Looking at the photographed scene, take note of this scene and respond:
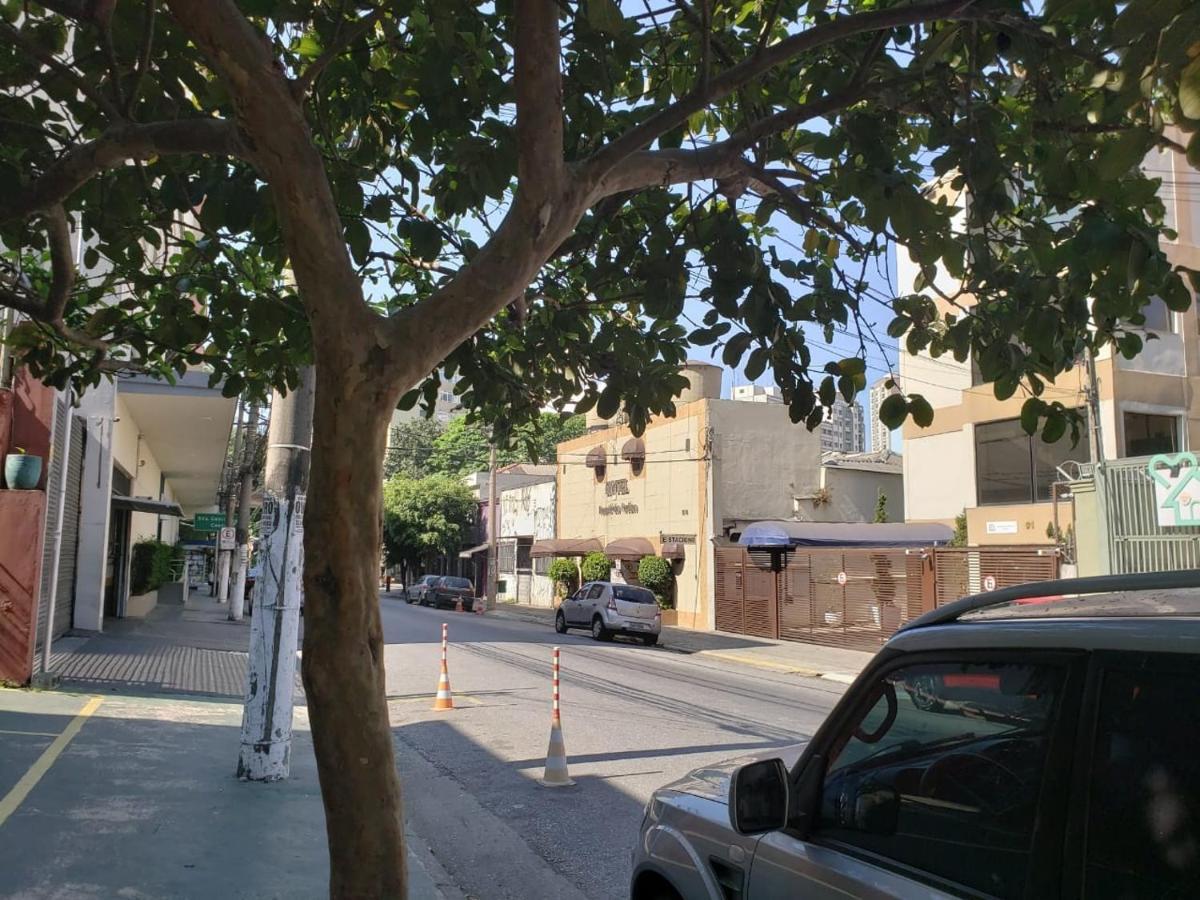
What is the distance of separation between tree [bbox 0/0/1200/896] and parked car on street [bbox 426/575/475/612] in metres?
34.5

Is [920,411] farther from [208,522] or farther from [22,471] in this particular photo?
[208,522]

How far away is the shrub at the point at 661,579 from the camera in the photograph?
103 ft

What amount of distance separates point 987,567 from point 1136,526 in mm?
3961

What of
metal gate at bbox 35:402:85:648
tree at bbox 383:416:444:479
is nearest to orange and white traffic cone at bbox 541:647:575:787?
metal gate at bbox 35:402:85:648

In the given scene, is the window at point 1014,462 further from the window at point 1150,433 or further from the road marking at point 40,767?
the road marking at point 40,767

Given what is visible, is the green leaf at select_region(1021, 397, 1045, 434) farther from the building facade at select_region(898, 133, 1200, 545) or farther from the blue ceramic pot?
the building facade at select_region(898, 133, 1200, 545)

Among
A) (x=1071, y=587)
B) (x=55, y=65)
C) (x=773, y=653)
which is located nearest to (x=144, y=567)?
(x=773, y=653)

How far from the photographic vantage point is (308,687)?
3.06 m

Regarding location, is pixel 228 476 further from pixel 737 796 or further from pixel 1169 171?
pixel 737 796

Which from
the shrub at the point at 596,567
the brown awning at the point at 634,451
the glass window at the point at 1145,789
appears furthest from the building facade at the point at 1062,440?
the glass window at the point at 1145,789

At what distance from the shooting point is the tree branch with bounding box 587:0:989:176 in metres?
4.04

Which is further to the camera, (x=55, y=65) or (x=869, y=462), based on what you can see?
(x=869, y=462)

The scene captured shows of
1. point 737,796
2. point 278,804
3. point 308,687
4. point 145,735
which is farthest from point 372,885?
point 145,735

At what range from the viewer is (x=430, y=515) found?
56.8m
